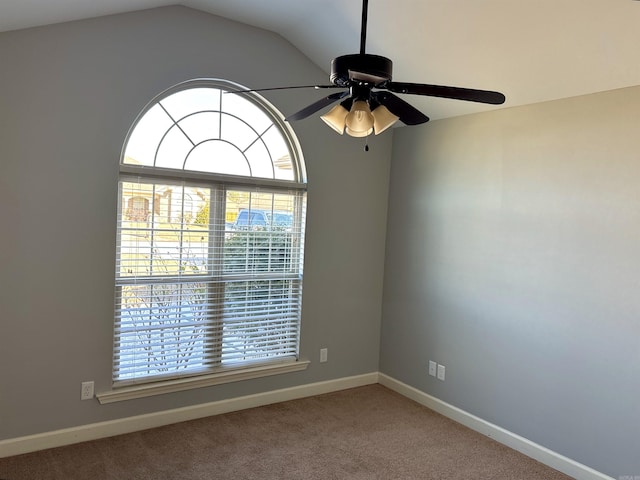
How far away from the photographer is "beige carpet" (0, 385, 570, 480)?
2715mm

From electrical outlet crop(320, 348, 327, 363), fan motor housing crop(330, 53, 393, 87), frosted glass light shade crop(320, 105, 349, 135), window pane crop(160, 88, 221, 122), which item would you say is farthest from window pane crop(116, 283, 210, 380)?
fan motor housing crop(330, 53, 393, 87)

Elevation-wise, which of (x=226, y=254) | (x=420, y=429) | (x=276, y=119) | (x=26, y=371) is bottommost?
(x=420, y=429)

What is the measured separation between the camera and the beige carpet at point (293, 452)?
2.71m

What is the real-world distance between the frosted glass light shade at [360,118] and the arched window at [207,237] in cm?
163

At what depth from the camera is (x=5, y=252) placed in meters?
2.68

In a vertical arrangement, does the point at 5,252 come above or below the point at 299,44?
below

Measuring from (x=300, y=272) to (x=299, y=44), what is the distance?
1.73m

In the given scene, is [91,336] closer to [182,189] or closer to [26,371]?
[26,371]

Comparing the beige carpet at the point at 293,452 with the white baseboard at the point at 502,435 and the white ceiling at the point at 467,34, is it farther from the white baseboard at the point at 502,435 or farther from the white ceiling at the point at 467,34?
the white ceiling at the point at 467,34

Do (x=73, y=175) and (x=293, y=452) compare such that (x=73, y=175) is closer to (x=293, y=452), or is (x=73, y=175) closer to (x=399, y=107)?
(x=399, y=107)

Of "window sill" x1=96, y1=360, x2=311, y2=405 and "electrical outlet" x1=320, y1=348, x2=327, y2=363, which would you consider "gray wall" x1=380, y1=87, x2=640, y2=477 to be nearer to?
"electrical outlet" x1=320, y1=348, x2=327, y2=363

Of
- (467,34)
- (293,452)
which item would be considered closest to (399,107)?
(467,34)

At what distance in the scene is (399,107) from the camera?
1968mm

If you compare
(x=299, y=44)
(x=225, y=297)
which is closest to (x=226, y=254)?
(x=225, y=297)
